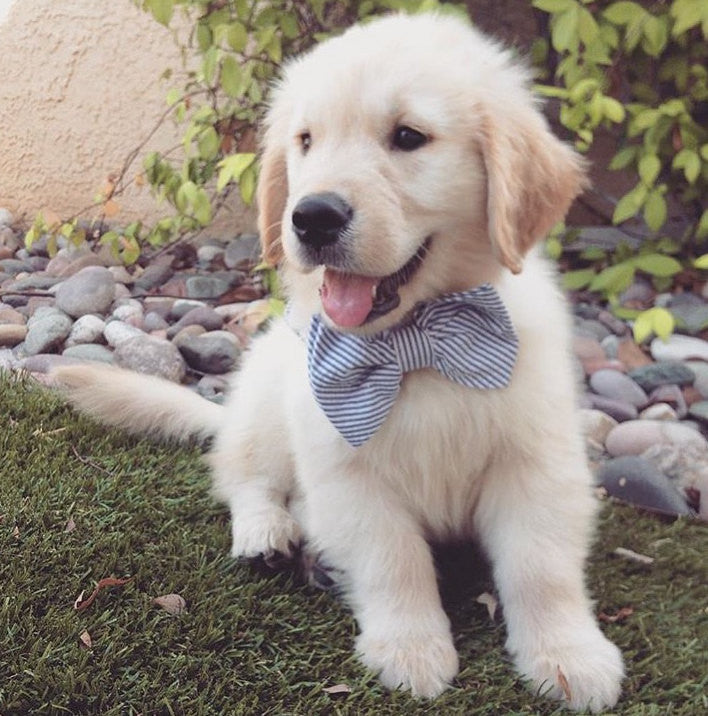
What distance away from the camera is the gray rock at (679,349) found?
344 cm

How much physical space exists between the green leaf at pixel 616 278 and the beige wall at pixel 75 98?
190 centimetres

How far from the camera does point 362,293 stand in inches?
64.9

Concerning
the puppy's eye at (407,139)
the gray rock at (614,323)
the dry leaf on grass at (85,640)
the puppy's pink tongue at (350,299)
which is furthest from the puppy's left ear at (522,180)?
the gray rock at (614,323)

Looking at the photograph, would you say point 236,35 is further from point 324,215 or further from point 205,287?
point 324,215

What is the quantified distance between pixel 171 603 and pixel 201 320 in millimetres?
1686

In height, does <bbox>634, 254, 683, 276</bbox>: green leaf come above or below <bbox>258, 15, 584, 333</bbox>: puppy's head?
below

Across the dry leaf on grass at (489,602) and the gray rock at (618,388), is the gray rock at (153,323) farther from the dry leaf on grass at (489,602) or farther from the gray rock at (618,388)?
the dry leaf on grass at (489,602)

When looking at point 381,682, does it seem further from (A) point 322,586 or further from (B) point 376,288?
(B) point 376,288

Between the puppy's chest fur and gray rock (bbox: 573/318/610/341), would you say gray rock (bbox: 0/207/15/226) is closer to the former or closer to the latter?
the puppy's chest fur

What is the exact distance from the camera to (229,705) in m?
1.52

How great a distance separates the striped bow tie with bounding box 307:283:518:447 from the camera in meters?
1.72

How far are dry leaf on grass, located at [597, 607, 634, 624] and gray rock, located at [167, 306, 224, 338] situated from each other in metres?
1.91

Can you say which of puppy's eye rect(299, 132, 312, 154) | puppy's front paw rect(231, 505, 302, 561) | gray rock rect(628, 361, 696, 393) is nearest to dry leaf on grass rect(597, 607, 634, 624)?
puppy's front paw rect(231, 505, 302, 561)

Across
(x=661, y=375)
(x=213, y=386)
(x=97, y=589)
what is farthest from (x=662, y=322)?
(x=97, y=589)
